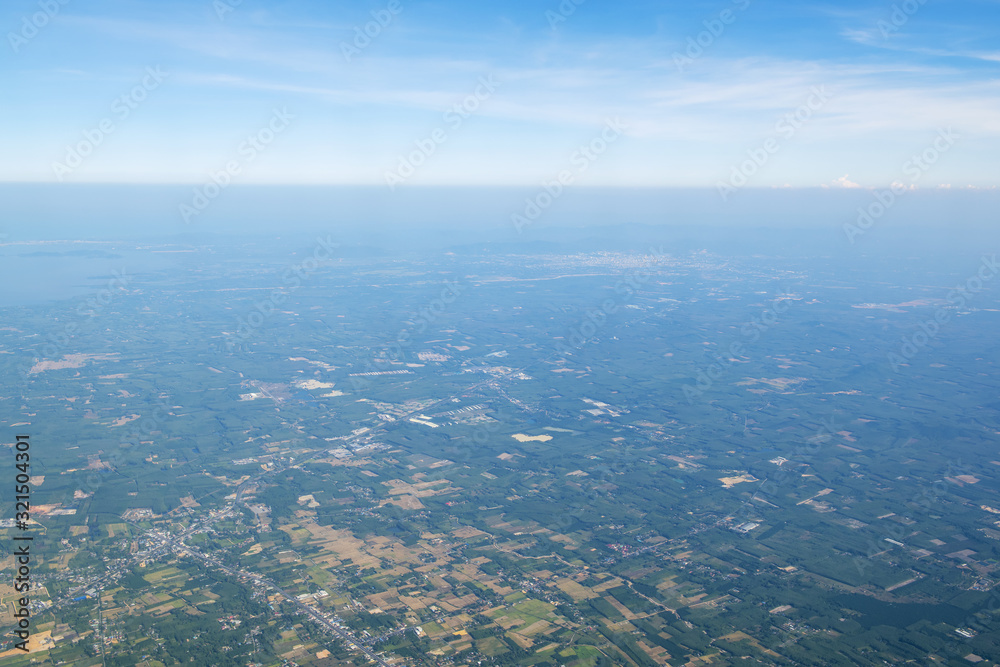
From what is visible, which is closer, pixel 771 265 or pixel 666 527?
pixel 666 527

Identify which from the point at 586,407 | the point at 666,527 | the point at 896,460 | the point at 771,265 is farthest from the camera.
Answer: the point at 771,265

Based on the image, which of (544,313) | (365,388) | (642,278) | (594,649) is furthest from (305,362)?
(642,278)

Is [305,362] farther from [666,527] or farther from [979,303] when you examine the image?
[979,303]

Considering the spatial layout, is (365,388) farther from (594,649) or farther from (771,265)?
(771,265)

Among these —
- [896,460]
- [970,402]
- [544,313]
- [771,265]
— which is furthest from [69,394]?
[771,265]

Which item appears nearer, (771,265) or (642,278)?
(642,278)

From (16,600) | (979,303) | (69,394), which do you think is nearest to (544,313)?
(69,394)

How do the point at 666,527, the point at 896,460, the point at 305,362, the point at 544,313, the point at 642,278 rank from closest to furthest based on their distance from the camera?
the point at 666,527
the point at 896,460
the point at 305,362
the point at 544,313
the point at 642,278

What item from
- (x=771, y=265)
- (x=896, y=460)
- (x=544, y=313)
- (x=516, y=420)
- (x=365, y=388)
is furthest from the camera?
(x=771, y=265)

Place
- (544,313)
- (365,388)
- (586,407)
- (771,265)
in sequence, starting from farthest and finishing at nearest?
(771,265) → (544,313) → (365,388) → (586,407)
